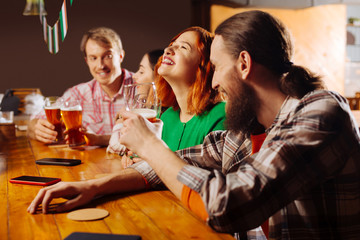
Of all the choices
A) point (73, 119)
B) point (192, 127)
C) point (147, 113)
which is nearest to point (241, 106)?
point (147, 113)

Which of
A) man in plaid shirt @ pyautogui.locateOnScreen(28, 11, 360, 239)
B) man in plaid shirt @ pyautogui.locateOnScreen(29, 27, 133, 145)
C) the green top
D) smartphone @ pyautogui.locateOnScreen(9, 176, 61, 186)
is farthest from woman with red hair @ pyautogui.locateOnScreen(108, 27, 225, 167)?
man in plaid shirt @ pyautogui.locateOnScreen(29, 27, 133, 145)

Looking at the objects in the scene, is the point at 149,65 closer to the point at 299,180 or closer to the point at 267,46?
the point at 267,46

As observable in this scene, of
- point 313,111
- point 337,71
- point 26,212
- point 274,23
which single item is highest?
point 274,23

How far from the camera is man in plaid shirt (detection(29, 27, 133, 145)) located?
2875 millimetres

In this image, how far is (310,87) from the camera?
0.98 meters

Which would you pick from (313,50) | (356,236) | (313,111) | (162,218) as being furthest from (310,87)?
(313,50)

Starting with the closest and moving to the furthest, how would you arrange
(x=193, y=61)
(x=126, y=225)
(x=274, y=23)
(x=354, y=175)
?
(x=126, y=225) → (x=354, y=175) → (x=274, y=23) → (x=193, y=61)

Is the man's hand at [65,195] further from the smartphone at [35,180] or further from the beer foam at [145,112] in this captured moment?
the beer foam at [145,112]

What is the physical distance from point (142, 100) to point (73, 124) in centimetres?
76

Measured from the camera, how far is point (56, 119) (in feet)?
6.47

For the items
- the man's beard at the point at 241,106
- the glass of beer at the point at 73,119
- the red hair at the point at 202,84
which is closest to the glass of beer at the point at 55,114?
the glass of beer at the point at 73,119

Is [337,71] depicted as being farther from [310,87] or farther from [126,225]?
[126,225]

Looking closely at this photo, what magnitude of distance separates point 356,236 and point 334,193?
5.4 inches

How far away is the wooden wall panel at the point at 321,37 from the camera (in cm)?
563
